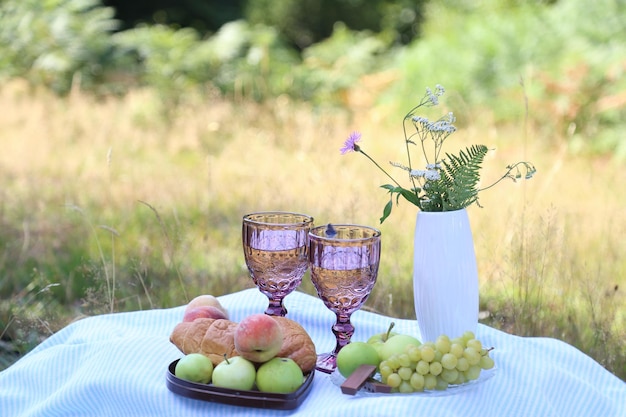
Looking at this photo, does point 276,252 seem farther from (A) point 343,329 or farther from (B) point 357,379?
(B) point 357,379

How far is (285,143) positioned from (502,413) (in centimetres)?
482

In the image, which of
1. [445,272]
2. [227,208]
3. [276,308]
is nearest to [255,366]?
[276,308]

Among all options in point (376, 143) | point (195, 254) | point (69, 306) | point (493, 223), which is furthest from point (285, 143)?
point (69, 306)

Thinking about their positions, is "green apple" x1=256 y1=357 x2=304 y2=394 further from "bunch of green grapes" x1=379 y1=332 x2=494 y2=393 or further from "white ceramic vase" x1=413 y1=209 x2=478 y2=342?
"white ceramic vase" x1=413 y1=209 x2=478 y2=342

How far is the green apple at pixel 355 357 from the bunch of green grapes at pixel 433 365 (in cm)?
4

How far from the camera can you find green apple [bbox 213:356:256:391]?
1.48 meters

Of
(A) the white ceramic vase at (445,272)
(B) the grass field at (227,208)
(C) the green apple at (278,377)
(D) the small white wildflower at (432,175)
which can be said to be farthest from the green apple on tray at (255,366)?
(B) the grass field at (227,208)

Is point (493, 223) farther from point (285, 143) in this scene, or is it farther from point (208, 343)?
point (208, 343)

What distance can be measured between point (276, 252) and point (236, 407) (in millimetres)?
376

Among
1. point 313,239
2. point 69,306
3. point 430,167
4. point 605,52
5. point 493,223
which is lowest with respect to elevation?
point 69,306

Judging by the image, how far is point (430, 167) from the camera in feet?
5.50

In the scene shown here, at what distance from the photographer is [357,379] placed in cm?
149

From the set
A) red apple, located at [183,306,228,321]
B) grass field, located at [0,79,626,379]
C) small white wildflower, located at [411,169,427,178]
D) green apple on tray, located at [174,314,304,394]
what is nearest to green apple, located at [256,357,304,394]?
green apple on tray, located at [174,314,304,394]

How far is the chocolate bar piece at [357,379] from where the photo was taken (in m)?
1.47
